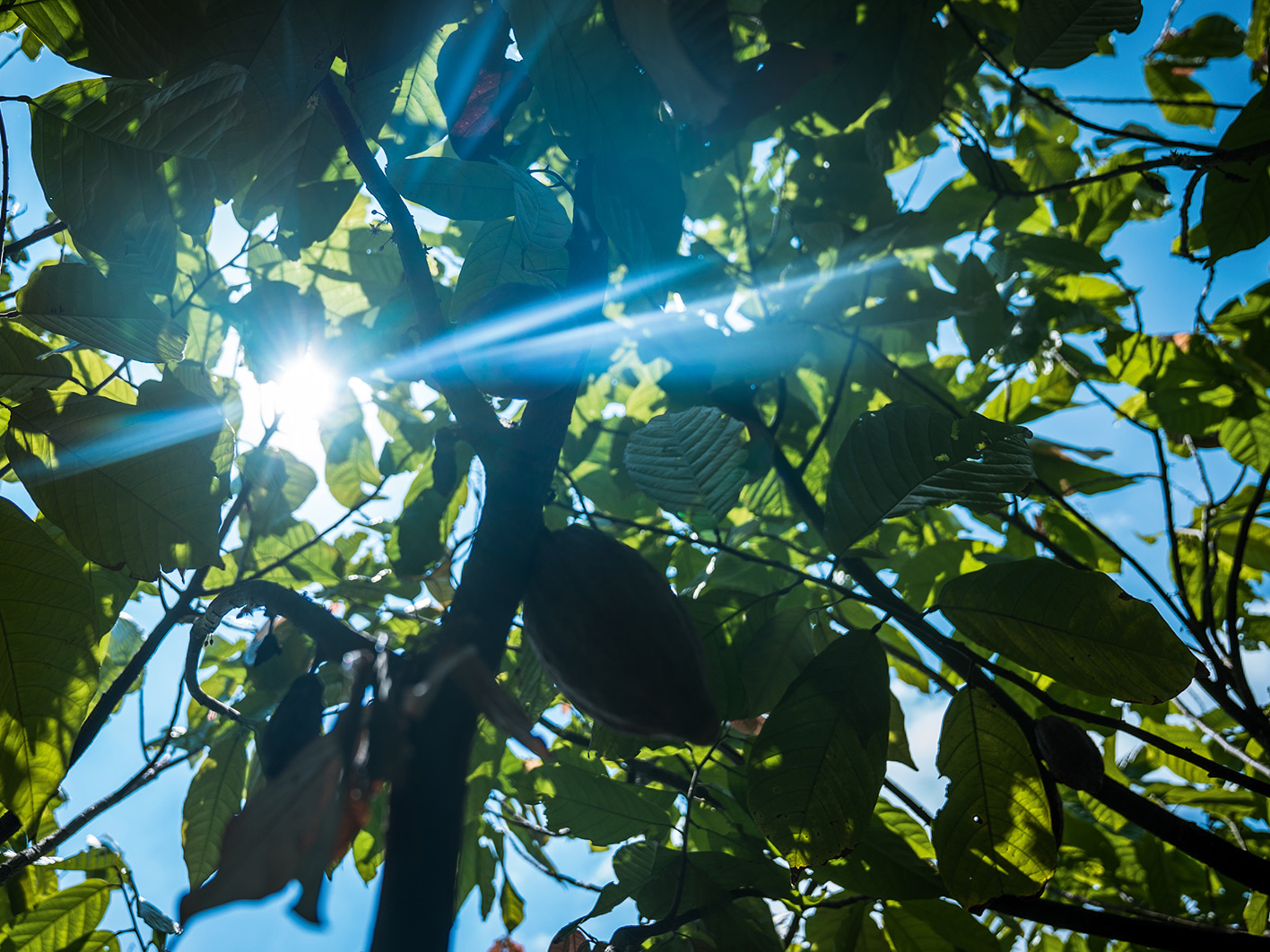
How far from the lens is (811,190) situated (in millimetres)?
1900

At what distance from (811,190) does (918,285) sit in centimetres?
39

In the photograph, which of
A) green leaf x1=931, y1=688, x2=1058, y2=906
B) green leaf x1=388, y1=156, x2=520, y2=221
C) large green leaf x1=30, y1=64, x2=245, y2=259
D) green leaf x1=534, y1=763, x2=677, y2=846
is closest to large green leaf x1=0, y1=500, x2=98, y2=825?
large green leaf x1=30, y1=64, x2=245, y2=259

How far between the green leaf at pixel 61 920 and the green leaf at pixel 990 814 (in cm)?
166

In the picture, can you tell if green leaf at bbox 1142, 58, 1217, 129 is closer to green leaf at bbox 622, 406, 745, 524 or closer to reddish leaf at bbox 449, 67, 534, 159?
green leaf at bbox 622, 406, 745, 524

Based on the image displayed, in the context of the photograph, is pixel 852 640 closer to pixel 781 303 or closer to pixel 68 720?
pixel 68 720

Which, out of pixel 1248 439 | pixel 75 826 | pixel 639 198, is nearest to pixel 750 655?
pixel 639 198

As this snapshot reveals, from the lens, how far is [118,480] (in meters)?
0.96

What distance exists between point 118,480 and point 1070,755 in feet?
4.39

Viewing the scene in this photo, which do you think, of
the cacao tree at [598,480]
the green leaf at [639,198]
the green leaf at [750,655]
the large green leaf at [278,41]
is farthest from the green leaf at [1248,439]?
the large green leaf at [278,41]

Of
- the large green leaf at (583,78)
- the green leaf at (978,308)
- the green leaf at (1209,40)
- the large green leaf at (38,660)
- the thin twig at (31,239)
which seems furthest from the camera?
the green leaf at (1209,40)

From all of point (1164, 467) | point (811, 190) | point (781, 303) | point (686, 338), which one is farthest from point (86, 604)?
point (1164, 467)

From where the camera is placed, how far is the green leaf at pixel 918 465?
37.5 inches

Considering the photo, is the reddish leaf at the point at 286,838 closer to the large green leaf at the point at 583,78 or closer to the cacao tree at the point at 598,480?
the cacao tree at the point at 598,480

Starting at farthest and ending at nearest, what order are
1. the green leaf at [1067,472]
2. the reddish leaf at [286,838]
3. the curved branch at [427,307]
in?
1. the green leaf at [1067,472]
2. the curved branch at [427,307]
3. the reddish leaf at [286,838]
